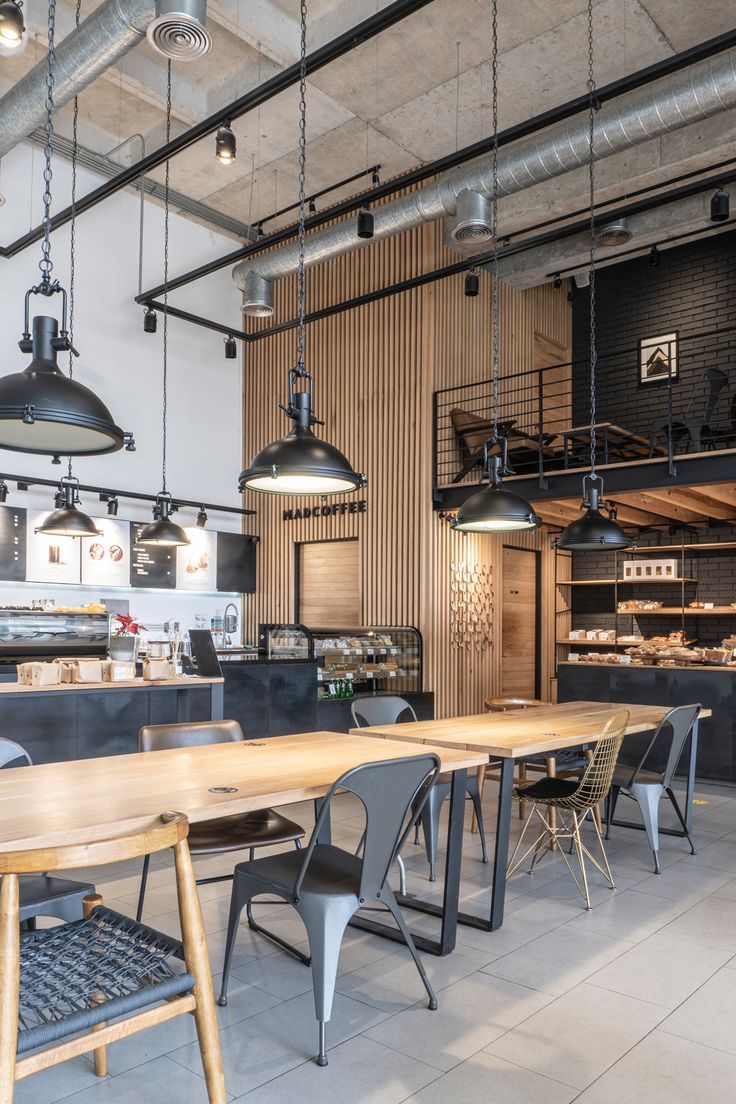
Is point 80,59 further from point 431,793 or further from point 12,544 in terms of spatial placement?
point 431,793

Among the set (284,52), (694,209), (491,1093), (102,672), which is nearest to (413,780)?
(491,1093)

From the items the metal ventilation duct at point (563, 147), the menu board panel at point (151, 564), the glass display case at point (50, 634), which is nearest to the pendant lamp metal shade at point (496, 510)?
the metal ventilation duct at point (563, 147)

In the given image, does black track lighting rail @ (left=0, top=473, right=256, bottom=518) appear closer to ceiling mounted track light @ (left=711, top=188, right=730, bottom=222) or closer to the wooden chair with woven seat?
ceiling mounted track light @ (left=711, top=188, right=730, bottom=222)

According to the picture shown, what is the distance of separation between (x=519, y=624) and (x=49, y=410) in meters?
8.38

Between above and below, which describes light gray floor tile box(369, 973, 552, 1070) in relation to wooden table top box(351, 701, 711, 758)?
below

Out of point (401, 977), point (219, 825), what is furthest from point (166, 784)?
point (401, 977)

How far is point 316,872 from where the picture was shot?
8.89ft

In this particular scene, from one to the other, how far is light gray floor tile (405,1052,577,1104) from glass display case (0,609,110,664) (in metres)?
5.10

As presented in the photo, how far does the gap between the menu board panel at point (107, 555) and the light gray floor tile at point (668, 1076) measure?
23.4 feet

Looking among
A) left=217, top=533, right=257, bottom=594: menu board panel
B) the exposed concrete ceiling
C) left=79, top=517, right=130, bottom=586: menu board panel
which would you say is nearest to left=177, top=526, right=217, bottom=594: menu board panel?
left=217, top=533, right=257, bottom=594: menu board panel

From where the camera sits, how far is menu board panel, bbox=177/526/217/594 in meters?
9.34

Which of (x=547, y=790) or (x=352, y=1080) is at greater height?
(x=547, y=790)

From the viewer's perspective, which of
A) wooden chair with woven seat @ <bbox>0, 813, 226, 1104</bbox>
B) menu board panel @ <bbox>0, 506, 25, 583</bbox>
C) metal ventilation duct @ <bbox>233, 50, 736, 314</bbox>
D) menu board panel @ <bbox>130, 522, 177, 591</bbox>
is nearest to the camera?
wooden chair with woven seat @ <bbox>0, 813, 226, 1104</bbox>

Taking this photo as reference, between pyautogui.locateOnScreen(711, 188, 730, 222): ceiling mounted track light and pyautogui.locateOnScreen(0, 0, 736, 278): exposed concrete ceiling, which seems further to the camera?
pyautogui.locateOnScreen(0, 0, 736, 278): exposed concrete ceiling
